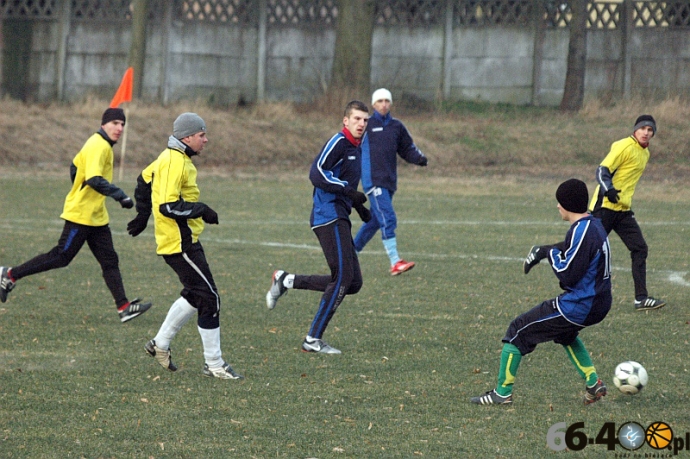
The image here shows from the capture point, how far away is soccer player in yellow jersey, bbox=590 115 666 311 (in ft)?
33.5

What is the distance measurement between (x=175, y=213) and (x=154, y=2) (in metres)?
21.1

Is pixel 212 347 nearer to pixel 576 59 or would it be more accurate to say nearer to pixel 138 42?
pixel 138 42

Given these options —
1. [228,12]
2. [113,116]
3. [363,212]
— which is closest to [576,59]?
[228,12]

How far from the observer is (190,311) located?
7699 millimetres

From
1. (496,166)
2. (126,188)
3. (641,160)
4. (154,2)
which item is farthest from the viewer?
(154,2)

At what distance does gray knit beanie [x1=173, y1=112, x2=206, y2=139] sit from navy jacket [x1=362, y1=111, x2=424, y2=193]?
5100 millimetres

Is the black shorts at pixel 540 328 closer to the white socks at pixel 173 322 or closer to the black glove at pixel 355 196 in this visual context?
the black glove at pixel 355 196

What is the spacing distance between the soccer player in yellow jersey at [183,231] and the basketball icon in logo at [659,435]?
2.85 meters

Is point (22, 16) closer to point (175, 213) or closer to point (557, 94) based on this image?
point (557, 94)

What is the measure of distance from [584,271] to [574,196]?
18.3 inches

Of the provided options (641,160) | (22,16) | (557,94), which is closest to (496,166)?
(557,94)

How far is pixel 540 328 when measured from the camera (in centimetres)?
670

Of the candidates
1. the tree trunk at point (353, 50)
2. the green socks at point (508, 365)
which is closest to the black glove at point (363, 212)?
the green socks at point (508, 365)

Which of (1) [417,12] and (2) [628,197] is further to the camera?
(1) [417,12]
